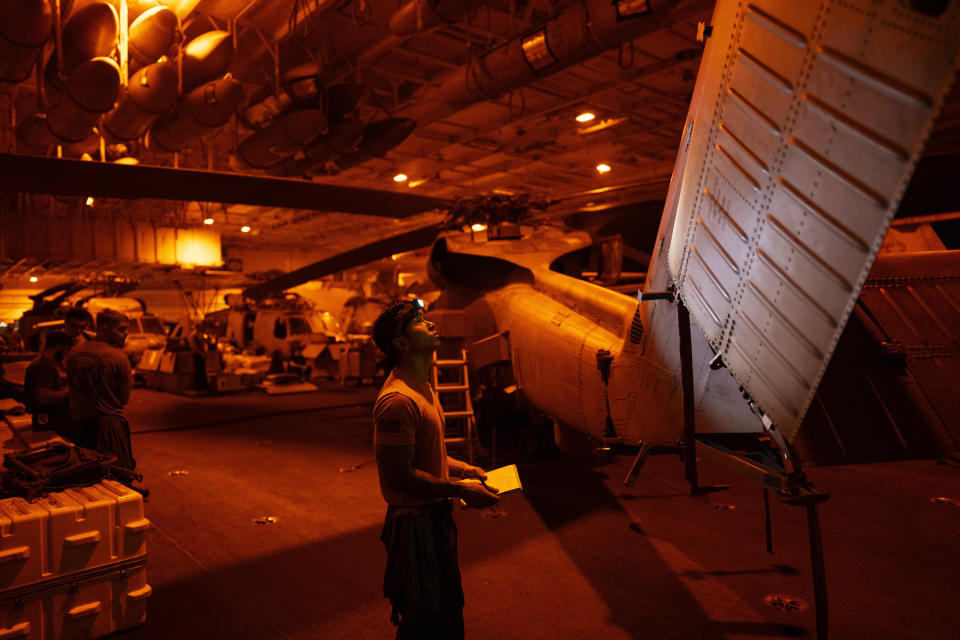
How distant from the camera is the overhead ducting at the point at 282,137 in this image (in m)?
6.42

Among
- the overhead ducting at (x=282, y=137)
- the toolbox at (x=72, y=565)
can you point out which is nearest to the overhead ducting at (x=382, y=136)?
the overhead ducting at (x=282, y=137)

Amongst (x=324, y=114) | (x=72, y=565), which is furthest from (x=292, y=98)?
(x=72, y=565)

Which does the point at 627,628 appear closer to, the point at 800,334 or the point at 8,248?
the point at 800,334

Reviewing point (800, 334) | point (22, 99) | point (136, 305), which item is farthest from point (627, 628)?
point (136, 305)

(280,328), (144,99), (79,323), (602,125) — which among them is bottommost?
(79,323)

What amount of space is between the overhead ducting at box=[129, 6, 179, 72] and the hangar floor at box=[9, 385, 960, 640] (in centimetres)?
414

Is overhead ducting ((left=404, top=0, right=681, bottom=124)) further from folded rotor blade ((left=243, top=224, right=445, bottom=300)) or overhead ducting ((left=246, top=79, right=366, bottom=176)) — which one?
folded rotor blade ((left=243, top=224, right=445, bottom=300))

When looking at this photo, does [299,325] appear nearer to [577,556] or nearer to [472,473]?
[577,556]

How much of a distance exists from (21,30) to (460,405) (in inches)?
188

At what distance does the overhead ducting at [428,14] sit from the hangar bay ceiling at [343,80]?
0.01 meters

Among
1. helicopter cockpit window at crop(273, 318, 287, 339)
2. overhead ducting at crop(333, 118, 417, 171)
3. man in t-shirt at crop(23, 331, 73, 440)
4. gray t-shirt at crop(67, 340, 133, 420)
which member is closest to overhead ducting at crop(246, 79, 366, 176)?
overhead ducting at crop(333, 118, 417, 171)

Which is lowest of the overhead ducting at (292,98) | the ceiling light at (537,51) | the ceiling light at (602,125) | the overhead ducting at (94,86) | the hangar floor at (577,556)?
the hangar floor at (577,556)

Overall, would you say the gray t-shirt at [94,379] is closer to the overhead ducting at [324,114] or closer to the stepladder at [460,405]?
the stepladder at [460,405]

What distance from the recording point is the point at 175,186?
4.54 meters
